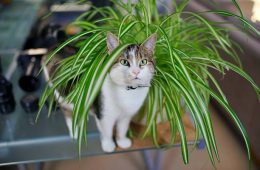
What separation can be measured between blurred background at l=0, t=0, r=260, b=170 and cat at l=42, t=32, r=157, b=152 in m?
0.19

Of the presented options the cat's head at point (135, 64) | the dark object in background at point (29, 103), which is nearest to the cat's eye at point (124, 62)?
the cat's head at point (135, 64)

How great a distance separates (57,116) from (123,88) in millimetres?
466

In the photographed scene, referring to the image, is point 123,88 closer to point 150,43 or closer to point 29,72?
point 150,43

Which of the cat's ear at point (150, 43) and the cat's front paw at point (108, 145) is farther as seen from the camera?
the cat's front paw at point (108, 145)

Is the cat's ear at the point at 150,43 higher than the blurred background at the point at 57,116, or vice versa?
the cat's ear at the point at 150,43

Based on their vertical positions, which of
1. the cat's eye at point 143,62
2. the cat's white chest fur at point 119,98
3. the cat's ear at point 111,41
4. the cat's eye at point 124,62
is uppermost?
the cat's ear at point 111,41

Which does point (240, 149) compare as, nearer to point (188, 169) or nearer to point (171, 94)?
point (188, 169)

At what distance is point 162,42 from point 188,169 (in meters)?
0.80

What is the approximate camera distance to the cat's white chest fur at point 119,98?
74 cm

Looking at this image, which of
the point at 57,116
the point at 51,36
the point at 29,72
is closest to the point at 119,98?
the point at 57,116

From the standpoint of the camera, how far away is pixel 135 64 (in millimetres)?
670

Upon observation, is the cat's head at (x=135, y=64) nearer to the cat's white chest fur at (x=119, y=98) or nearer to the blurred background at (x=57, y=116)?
the cat's white chest fur at (x=119, y=98)

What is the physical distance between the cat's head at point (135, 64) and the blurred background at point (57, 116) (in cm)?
40

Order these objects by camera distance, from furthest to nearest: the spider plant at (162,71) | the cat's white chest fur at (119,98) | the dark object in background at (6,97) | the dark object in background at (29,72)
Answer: the dark object in background at (29,72), the dark object in background at (6,97), the cat's white chest fur at (119,98), the spider plant at (162,71)
